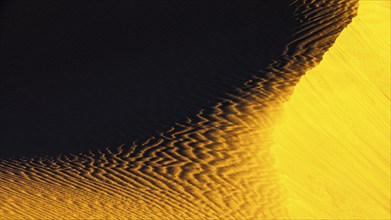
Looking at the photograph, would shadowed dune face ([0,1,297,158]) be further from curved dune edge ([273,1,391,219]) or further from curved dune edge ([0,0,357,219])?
curved dune edge ([273,1,391,219])

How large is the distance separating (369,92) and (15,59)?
312 inches

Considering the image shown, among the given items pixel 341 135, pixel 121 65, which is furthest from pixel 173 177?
pixel 121 65

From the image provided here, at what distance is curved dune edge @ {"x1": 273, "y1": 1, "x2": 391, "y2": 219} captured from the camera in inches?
330

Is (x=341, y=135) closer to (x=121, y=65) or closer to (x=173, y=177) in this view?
(x=173, y=177)

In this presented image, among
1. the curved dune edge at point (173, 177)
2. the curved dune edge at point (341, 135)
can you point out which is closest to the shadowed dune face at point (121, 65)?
the curved dune edge at point (173, 177)

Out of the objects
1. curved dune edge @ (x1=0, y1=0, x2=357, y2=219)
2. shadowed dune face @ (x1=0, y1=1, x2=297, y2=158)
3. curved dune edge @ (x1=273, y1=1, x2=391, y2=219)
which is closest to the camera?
curved dune edge @ (x1=0, y1=0, x2=357, y2=219)

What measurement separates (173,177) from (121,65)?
3.94 metres

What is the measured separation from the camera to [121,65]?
11281 mm

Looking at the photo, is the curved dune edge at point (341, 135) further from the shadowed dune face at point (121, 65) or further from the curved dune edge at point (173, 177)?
the shadowed dune face at point (121, 65)

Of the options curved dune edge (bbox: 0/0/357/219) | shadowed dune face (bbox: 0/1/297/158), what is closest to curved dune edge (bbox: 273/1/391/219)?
curved dune edge (bbox: 0/0/357/219)

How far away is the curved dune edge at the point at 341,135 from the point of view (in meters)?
8.38

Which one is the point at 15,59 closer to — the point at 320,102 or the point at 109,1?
the point at 109,1

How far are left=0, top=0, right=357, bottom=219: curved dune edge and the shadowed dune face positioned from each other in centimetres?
36

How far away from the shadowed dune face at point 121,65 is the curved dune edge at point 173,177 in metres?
0.36
